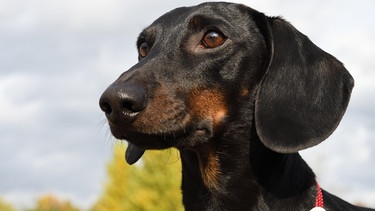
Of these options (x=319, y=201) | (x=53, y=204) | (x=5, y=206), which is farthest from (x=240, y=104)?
(x=53, y=204)

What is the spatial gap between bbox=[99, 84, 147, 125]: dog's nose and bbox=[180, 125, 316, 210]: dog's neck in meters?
0.87

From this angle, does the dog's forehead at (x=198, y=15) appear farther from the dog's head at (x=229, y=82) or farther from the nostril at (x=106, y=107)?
the nostril at (x=106, y=107)

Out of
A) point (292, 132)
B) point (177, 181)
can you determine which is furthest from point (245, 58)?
point (177, 181)

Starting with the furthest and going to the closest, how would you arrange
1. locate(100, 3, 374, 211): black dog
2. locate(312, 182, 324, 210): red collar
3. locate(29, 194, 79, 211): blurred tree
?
locate(29, 194, 79, 211): blurred tree
locate(312, 182, 324, 210): red collar
locate(100, 3, 374, 211): black dog

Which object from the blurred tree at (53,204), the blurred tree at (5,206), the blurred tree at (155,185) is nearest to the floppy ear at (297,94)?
the blurred tree at (155,185)

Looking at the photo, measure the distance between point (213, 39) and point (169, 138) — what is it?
0.93m

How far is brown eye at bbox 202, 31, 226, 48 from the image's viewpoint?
537 centimetres

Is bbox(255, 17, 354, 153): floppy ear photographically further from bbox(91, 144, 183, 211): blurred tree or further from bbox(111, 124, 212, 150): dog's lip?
bbox(91, 144, 183, 211): blurred tree

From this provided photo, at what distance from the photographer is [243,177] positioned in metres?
5.41

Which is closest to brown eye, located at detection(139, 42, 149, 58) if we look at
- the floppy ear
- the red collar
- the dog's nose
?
the floppy ear

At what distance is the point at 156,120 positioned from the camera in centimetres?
481

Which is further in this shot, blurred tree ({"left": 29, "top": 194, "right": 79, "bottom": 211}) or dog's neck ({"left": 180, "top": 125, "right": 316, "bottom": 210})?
blurred tree ({"left": 29, "top": 194, "right": 79, "bottom": 211})

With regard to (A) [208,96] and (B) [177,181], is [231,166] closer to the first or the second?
(A) [208,96]

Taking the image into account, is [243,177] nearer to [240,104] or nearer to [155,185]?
A: [240,104]
